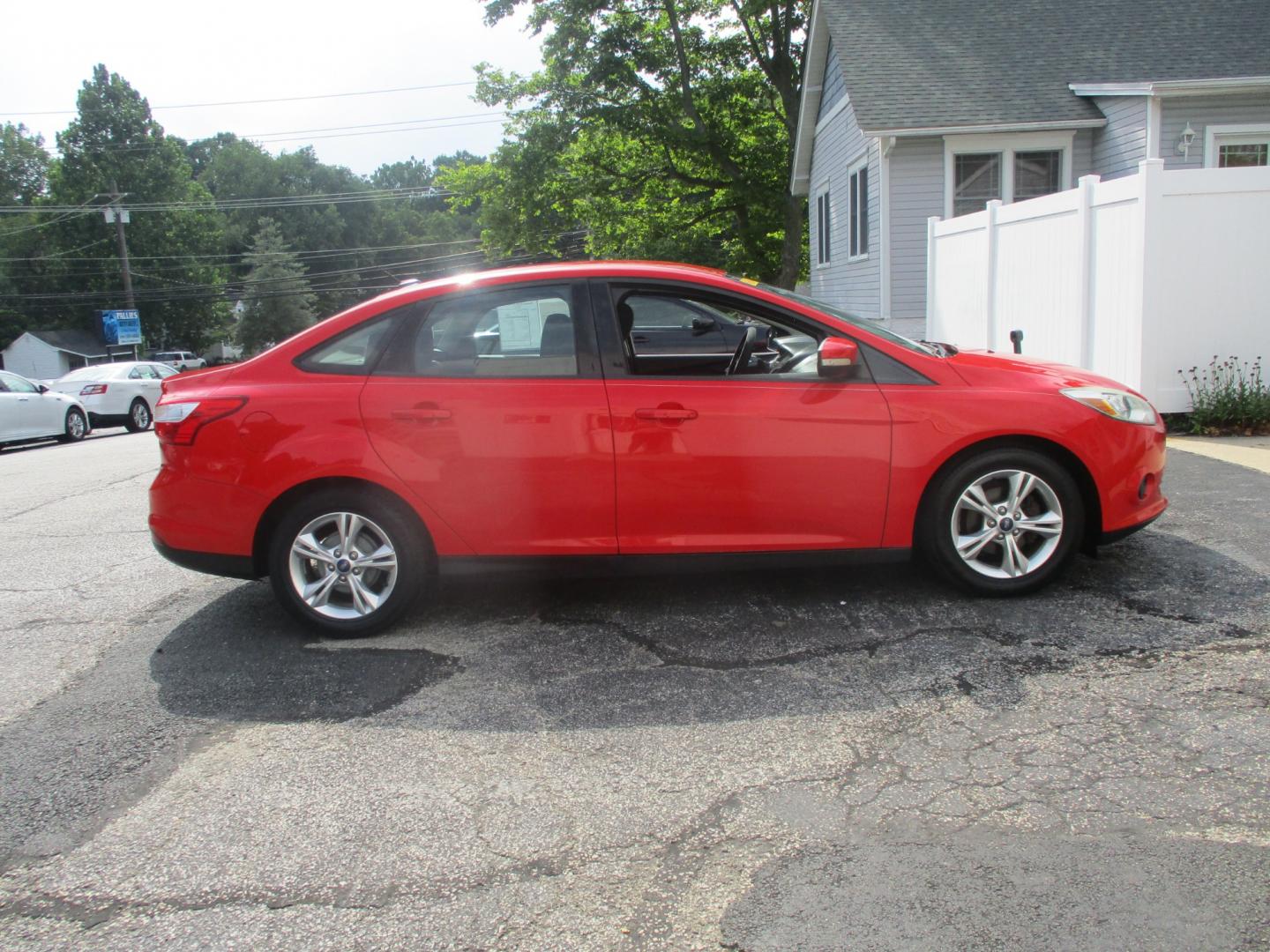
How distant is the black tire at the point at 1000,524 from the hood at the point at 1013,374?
32cm

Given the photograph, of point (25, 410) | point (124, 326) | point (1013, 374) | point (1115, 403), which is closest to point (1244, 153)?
point (1115, 403)

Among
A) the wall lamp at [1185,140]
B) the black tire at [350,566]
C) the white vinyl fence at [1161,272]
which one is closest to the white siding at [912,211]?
the wall lamp at [1185,140]

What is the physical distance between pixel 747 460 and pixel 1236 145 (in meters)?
14.1

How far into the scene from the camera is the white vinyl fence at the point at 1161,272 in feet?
29.3

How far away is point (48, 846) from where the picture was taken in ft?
10.2

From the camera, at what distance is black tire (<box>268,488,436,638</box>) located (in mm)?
4727

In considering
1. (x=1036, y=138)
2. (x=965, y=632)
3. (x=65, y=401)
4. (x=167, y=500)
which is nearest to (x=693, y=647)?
(x=965, y=632)

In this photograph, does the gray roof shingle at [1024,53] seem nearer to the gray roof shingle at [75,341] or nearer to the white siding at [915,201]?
the white siding at [915,201]

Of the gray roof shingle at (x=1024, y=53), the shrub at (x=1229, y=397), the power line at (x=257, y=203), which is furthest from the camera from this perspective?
the power line at (x=257, y=203)

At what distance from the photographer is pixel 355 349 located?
4.85 metres

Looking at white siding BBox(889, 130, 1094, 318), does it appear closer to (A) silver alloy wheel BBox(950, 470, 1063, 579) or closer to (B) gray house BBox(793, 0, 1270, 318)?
(B) gray house BBox(793, 0, 1270, 318)

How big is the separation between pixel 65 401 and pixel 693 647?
1856 cm

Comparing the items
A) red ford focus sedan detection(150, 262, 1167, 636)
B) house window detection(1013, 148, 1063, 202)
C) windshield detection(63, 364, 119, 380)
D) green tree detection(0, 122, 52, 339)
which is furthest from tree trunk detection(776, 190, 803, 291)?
green tree detection(0, 122, 52, 339)

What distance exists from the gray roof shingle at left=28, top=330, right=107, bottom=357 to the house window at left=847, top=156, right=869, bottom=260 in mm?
63143
